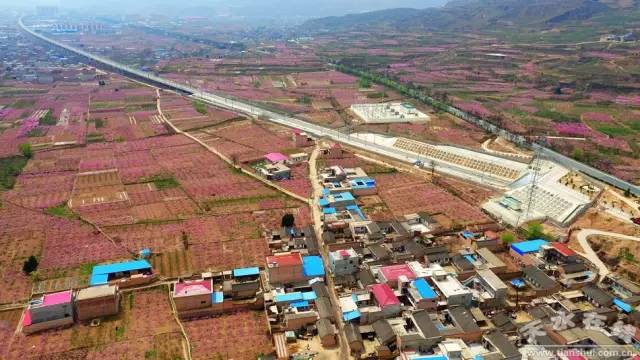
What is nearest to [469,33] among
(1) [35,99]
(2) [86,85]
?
(2) [86,85]

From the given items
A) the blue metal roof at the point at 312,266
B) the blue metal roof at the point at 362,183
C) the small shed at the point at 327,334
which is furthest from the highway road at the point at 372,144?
the small shed at the point at 327,334

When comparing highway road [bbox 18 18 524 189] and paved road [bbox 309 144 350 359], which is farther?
highway road [bbox 18 18 524 189]

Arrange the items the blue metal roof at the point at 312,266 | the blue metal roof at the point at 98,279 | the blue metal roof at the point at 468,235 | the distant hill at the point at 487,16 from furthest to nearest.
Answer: the distant hill at the point at 487,16, the blue metal roof at the point at 468,235, the blue metal roof at the point at 312,266, the blue metal roof at the point at 98,279

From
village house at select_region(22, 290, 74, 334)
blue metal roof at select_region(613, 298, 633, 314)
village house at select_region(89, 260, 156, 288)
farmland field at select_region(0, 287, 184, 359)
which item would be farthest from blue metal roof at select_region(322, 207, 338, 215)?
blue metal roof at select_region(613, 298, 633, 314)

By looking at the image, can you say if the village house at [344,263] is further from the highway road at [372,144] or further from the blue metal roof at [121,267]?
the highway road at [372,144]

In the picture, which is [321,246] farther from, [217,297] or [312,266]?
[217,297]

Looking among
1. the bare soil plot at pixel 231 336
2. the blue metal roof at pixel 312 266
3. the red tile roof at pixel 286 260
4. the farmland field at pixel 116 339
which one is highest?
the red tile roof at pixel 286 260

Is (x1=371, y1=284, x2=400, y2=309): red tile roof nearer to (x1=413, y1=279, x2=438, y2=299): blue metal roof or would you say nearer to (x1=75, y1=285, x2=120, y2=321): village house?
(x1=413, y1=279, x2=438, y2=299): blue metal roof
